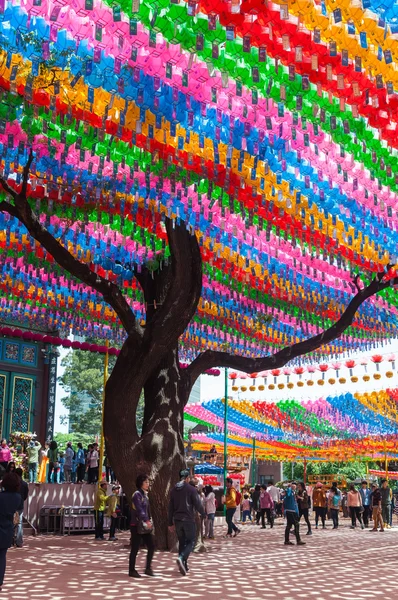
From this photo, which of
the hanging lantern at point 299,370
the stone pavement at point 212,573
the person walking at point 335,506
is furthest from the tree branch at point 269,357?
the person walking at point 335,506

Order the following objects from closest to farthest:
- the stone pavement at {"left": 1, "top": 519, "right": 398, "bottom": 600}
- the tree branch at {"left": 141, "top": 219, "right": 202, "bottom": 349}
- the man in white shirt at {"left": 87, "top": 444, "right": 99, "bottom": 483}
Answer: the stone pavement at {"left": 1, "top": 519, "right": 398, "bottom": 600}
the tree branch at {"left": 141, "top": 219, "right": 202, "bottom": 349}
the man in white shirt at {"left": 87, "top": 444, "right": 99, "bottom": 483}

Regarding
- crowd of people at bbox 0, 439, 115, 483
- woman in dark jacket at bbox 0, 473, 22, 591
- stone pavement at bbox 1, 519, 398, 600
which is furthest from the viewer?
crowd of people at bbox 0, 439, 115, 483

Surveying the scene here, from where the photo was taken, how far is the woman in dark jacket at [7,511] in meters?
6.32

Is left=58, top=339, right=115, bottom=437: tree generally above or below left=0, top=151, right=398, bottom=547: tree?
above

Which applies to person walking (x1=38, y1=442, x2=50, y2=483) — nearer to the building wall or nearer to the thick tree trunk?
the building wall

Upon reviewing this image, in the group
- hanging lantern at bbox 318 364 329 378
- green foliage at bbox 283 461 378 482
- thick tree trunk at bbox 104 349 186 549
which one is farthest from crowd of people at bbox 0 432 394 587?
green foliage at bbox 283 461 378 482

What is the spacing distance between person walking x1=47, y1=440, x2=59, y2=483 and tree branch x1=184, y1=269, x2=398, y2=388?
7.64 meters

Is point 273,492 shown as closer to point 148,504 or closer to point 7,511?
point 148,504

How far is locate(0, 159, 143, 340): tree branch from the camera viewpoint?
10.5 meters

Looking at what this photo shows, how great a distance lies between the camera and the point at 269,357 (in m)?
13.9

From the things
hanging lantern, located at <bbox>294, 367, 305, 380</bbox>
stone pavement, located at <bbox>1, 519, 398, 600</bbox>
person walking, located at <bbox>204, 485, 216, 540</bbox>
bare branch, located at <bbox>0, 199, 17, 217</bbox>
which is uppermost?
bare branch, located at <bbox>0, 199, 17, 217</bbox>

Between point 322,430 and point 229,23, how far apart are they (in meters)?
26.5

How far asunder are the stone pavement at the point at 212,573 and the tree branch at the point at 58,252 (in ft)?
12.6

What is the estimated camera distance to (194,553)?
12.1 meters
